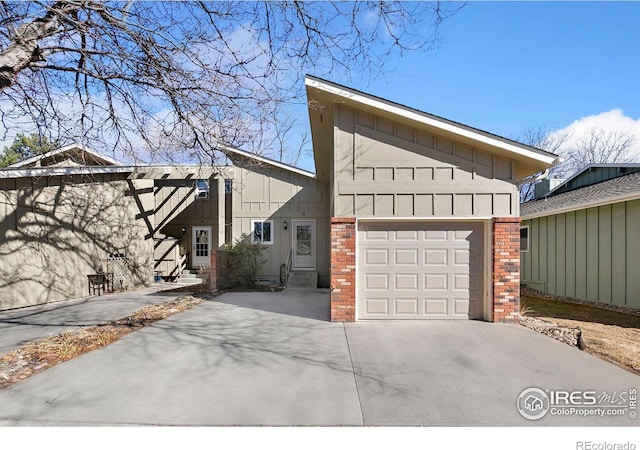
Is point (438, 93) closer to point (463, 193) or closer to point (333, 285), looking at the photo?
point (463, 193)

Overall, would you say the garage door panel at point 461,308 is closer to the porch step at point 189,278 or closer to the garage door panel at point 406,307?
the garage door panel at point 406,307

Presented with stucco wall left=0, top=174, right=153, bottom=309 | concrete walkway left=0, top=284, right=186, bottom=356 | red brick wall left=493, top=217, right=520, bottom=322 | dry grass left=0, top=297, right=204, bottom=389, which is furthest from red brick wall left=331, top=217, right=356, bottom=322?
stucco wall left=0, top=174, right=153, bottom=309

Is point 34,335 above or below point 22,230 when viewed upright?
below

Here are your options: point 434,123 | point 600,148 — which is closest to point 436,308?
point 434,123

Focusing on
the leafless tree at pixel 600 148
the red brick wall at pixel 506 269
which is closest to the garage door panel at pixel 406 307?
the red brick wall at pixel 506 269

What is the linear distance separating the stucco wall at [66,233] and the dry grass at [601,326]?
1271cm

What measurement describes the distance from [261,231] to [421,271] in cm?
822

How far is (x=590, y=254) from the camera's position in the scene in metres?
9.69

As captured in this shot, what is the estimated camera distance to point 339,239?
682 cm

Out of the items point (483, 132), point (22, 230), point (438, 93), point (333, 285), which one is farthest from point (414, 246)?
point (22, 230)

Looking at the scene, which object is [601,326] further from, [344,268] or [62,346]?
[62,346]

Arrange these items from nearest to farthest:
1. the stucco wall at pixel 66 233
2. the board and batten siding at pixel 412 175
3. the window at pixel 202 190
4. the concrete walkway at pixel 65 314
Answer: the concrete walkway at pixel 65 314 → the board and batten siding at pixel 412 175 → the stucco wall at pixel 66 233 → the window at pixel 202 190

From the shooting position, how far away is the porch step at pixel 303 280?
12.5m

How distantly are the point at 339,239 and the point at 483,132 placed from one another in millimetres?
3656
